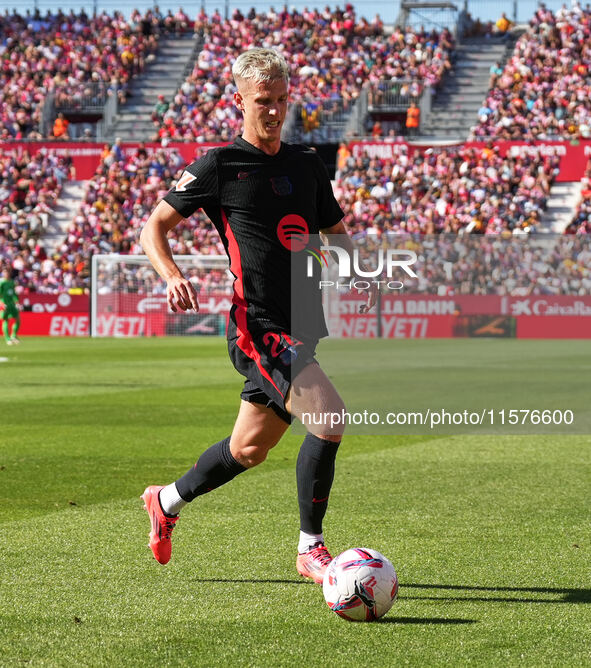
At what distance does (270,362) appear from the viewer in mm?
5012

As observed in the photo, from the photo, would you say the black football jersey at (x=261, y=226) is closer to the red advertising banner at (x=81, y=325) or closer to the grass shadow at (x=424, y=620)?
the grass shadow at (x=424, y=620)

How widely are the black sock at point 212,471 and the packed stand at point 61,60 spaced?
39108mm

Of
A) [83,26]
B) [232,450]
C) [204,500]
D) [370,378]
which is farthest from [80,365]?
[83,26]

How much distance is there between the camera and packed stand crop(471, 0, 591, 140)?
38125 millimetres

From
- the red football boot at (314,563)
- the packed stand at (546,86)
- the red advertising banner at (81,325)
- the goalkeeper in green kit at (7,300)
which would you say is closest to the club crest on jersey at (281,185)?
the red football boot at (314,563)

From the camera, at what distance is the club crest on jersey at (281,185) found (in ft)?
17.1

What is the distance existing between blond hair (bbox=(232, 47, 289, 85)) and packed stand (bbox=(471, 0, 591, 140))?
33648mm

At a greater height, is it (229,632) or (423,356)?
(229,632)

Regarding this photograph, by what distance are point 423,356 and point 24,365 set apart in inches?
345

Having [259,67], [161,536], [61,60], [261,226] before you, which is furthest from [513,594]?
[61,60]

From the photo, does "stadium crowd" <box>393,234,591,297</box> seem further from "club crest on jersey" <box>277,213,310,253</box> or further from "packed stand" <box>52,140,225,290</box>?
"club crest on jersey" <box>277,213,310,253</box>

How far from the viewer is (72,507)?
24.1ft

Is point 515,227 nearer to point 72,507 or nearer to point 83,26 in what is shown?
point 83,26

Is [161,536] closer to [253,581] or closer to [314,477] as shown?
[253,581]
